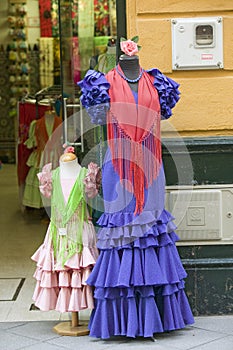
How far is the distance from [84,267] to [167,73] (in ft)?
4.16

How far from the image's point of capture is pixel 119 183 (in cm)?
507

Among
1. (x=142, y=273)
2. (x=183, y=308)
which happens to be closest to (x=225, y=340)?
(x=183, y=308)

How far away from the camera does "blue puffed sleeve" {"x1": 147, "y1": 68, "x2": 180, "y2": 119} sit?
507 centimetres

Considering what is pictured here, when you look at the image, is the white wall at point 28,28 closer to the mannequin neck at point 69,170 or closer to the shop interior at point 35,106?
the shop interior at point 35,106

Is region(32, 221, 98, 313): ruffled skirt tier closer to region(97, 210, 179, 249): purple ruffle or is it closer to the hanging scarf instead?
region(97, 210, 179, 249): purple ruffle

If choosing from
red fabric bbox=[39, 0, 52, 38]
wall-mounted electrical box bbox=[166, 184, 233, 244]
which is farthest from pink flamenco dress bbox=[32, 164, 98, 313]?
red fabric bbox=[39, 0, 52, 38]

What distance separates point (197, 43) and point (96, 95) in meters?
0.87

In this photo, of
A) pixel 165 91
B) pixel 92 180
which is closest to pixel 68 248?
pixel 92 180

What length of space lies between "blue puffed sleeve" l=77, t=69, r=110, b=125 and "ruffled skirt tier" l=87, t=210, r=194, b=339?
22.8 inches

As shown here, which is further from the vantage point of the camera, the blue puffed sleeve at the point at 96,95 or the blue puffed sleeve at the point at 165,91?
the blue puffed sleeve at the point at 165,91

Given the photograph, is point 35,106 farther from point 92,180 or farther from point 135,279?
point 135,279

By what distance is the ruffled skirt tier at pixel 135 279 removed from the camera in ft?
16.4

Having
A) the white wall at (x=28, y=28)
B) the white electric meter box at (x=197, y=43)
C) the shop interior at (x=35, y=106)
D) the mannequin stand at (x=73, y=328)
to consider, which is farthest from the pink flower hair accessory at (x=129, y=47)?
the white wall at (x=28, y=28)

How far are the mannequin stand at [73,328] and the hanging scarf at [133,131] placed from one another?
0.80 meters
